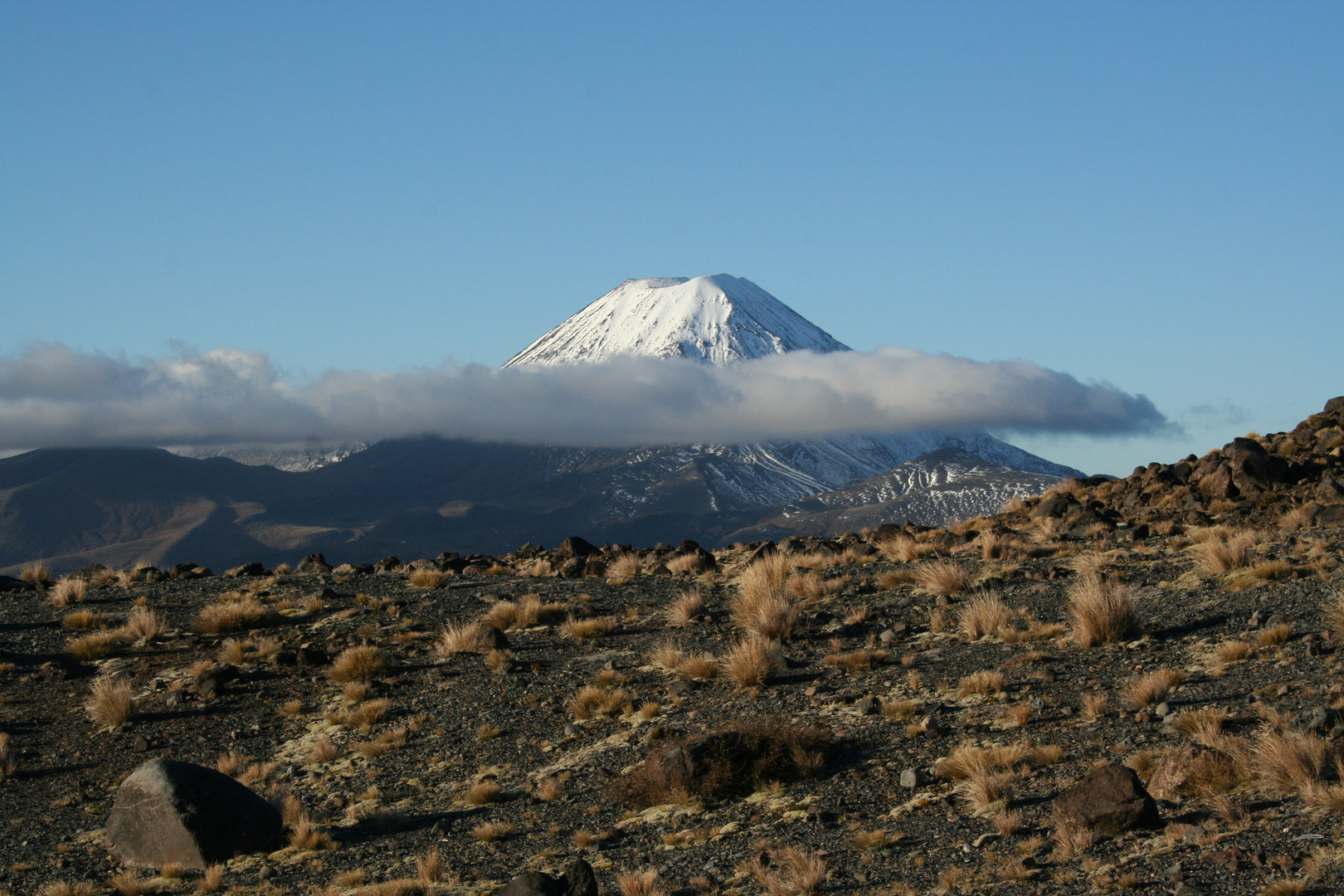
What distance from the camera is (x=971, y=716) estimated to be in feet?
38.4

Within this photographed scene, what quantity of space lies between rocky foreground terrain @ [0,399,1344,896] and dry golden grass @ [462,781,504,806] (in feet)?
0.18

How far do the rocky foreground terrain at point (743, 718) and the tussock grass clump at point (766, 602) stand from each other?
103 mm

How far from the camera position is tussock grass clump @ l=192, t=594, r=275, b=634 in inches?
706

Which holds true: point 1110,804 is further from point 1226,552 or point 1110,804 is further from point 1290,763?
point 1226,552

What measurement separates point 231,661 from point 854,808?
10183mm

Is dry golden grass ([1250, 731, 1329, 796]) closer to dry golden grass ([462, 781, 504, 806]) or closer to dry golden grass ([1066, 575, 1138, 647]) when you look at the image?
dry golden grass ([1066, 575, 1138, 647])

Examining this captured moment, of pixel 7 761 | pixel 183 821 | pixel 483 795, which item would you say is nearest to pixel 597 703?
pixel 483 795

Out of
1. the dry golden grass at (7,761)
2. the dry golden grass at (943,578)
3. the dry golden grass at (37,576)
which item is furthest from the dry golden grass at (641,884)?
the dry golden grass at (37,576)

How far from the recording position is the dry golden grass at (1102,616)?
43.8ft

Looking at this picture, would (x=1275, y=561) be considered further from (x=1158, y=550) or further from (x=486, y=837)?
(x=486, y=837)

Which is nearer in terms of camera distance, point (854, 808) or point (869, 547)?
point (854, 808)

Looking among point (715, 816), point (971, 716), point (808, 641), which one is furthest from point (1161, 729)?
point (808, 641)

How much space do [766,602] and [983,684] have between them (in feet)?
13.6

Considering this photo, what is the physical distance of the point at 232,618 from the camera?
18.0 meters
